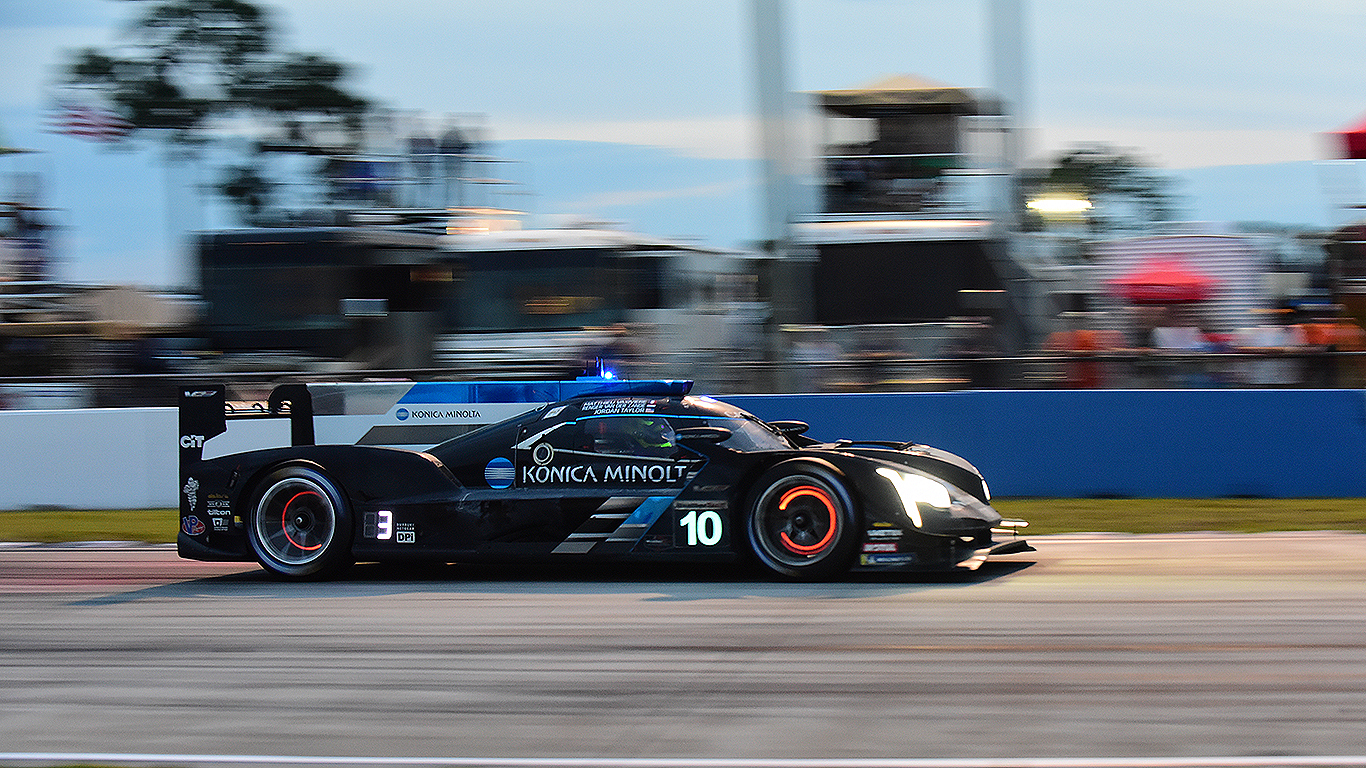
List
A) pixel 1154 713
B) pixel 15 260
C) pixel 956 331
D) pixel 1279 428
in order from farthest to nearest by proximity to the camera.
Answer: pixel 15 260 < pixel 956 331 < pixel 1279 428 < pixel 1154 713

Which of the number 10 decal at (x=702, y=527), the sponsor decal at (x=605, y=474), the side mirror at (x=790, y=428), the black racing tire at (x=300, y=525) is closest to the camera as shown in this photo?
the number 10 decal at (x=702, y=527)

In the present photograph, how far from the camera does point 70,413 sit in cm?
1259

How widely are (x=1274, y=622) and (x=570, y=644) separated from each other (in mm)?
2887

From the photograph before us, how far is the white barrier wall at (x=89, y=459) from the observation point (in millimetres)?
12461

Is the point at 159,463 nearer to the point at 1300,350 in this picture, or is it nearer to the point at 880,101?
the point at 880,101

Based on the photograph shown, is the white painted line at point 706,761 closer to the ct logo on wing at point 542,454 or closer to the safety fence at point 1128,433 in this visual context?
the ct logo on wing at point 542,454

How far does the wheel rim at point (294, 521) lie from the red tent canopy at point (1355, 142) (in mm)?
10581

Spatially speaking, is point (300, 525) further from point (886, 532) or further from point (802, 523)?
point (886, 532)

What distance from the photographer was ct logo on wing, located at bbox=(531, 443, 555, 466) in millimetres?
7363

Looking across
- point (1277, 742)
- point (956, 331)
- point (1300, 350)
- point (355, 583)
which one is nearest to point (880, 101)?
point (956, 331)

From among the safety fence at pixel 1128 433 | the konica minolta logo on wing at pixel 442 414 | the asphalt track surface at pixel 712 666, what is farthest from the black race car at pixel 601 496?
the safety fence at pixel 1128 433

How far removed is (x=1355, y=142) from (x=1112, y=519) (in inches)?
232

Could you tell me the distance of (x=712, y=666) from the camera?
5.13 meters

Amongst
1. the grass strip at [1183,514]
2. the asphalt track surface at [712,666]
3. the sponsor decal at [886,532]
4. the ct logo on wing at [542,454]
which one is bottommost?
the grass strip at [1183,514]
